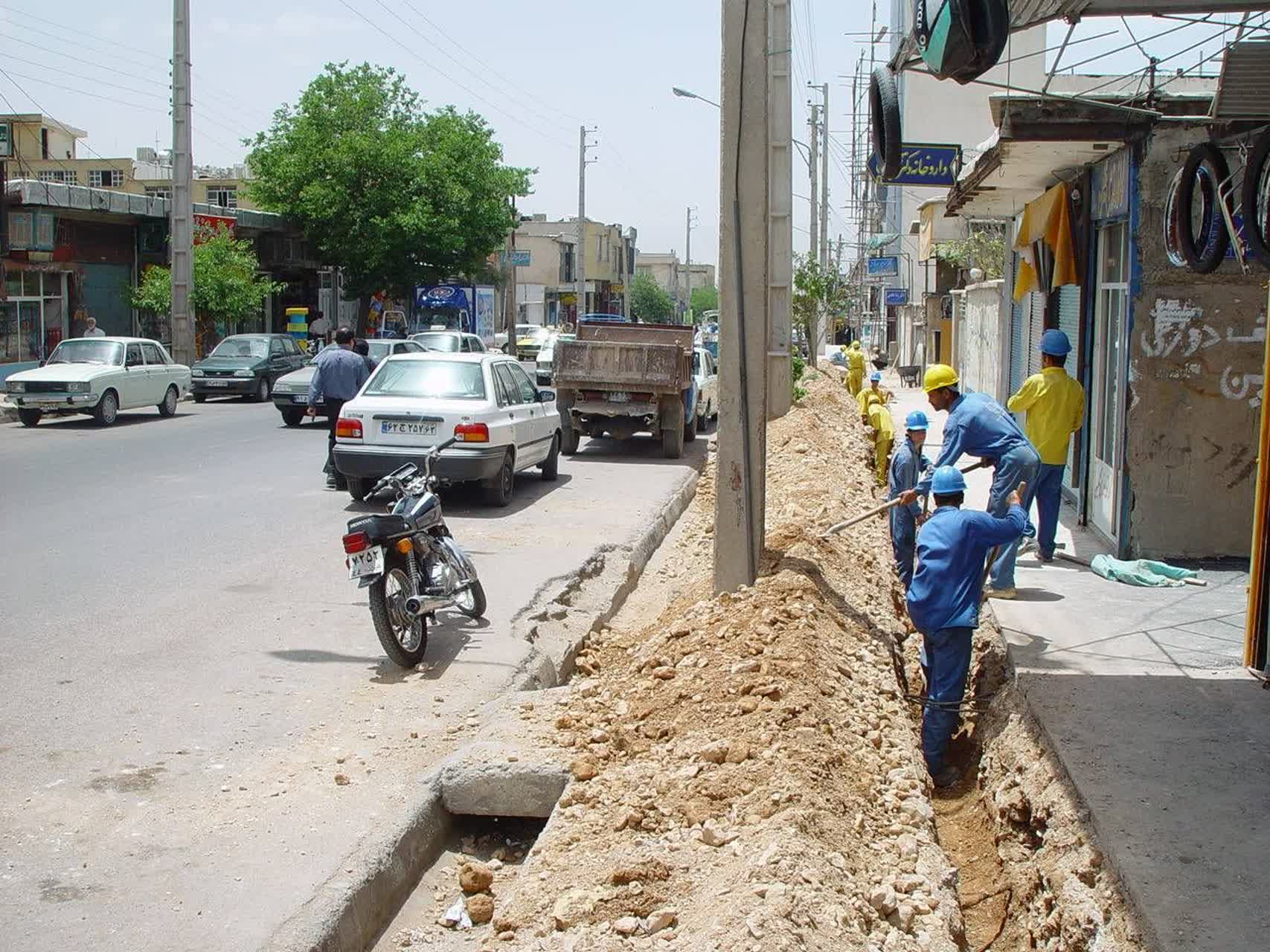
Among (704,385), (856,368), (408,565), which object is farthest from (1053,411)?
(856,368)

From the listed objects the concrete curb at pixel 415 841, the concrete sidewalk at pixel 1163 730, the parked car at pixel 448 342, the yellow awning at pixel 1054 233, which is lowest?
the concrete curb at pixel 415 841

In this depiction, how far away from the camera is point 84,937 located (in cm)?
418

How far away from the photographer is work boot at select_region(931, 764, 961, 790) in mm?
6977

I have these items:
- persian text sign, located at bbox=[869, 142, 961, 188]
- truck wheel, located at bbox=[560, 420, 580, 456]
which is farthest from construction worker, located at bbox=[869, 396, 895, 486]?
truck wheel, located at bbox=[560, 420, 580, 456]

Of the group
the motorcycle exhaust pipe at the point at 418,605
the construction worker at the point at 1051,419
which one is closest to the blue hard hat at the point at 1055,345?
the construction worker at the point at 1051,419

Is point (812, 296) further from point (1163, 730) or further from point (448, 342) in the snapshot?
point (1163, 730)

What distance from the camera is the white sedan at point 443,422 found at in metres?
13.0

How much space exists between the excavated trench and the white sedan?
17.4 ft

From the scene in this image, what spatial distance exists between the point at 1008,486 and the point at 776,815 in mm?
4613

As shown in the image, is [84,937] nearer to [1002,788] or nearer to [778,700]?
[778,700]

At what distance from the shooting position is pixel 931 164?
54.7 feet

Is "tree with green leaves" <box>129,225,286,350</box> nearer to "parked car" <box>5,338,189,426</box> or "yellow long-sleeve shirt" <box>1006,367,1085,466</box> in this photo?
"parked car" <box>5,338,189,426</box>

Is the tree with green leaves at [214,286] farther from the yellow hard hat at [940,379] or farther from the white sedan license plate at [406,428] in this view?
the yellow hard hat at [940,379]

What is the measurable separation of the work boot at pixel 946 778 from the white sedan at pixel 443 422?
685cm
